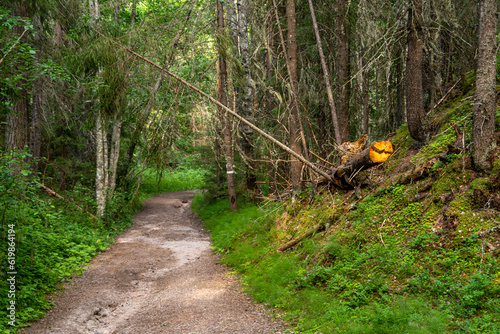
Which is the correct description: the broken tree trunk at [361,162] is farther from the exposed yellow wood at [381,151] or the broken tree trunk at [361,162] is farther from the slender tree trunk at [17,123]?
the slender tree trunk at [17,123]

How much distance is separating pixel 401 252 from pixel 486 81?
2.76 m

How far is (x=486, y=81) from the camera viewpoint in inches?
191

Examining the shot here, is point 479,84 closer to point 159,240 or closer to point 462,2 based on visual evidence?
point 462,2

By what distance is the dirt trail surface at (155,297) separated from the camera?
5152mm

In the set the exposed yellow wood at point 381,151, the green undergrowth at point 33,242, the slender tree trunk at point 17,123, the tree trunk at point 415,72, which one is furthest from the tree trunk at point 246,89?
the slender tree trunk at point 17,123

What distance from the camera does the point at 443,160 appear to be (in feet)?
19.1

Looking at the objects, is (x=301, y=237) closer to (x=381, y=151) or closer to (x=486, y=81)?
(x=381, y=151)

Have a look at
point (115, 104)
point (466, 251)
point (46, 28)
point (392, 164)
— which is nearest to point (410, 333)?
point (466, 251)

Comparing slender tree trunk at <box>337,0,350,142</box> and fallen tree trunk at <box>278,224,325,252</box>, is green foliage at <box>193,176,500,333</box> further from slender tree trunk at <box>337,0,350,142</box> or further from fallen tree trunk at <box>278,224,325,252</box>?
slender tree trunk at <box>337,0,350,142</box>

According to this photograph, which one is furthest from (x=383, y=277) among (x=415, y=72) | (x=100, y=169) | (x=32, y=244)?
(x=100, y=169)

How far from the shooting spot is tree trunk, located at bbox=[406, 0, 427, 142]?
6543 millimetres

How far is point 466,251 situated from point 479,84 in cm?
242

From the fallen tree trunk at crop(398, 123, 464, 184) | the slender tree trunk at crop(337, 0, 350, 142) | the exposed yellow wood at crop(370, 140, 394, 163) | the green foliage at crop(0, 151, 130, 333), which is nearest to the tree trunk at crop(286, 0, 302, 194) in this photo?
the exposed yellow wood at crop(370, 140, 394, 163)

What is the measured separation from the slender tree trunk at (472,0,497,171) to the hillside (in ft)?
1.11
